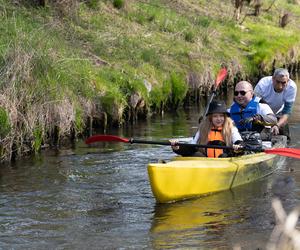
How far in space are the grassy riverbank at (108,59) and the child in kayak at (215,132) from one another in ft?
9.15

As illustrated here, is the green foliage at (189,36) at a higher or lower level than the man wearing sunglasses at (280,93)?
higher

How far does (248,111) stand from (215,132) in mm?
1476

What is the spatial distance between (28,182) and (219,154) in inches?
104

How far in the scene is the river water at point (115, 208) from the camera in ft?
23.7

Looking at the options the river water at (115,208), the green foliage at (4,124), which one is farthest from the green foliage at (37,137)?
the green foliage at (4,124)

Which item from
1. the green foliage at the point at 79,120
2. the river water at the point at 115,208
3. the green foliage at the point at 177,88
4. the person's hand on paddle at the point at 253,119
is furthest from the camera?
the green foliage at the point at 177,88

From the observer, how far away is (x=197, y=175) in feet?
28.7

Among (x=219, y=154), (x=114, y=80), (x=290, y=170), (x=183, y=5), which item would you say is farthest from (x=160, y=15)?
(x=219, y=154)

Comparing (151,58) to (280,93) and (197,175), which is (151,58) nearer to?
(280,93)

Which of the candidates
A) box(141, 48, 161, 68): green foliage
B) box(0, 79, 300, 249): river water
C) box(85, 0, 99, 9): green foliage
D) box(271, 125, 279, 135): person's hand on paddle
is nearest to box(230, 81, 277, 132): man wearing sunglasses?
box(271, 125, 279, 135): person's hand on paddle

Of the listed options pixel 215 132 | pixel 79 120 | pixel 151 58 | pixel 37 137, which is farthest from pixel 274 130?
pixel 151 58

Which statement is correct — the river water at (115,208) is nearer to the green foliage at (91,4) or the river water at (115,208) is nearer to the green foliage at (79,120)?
the green foliage at (79,120)

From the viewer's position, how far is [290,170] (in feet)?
36.9

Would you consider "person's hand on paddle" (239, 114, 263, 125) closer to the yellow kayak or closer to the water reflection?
the yellow kayak
